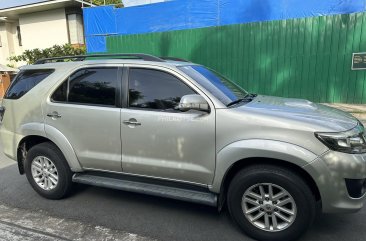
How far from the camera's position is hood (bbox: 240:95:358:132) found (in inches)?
121

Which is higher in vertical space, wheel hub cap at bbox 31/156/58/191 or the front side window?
the front side window

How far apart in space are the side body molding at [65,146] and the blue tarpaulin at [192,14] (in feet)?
33.9

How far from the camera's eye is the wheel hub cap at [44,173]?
14.2 ft

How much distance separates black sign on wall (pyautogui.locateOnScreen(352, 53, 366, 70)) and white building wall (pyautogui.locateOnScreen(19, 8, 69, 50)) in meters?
16.7

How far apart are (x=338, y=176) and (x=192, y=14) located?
11778 millimetres

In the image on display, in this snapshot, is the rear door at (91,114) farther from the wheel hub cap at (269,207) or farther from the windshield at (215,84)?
the wheel hub cap at (269,207)

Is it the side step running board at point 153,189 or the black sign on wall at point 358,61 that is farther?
the black sign on wall at point 358,61

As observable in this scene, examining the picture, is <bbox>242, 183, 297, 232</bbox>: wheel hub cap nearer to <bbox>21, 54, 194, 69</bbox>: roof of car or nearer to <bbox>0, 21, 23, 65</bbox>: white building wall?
<bbox>21, 54, 194, 69</bbox>: roof of car

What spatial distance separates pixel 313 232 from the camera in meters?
3.43

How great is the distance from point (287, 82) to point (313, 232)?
8294 mm

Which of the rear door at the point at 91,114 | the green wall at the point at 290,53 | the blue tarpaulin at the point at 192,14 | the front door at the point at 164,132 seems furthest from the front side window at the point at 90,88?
the blue tarpaulin at the point at 192,14

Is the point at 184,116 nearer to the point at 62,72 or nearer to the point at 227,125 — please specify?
the point at 227,125

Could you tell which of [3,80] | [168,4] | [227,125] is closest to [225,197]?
[227,125]

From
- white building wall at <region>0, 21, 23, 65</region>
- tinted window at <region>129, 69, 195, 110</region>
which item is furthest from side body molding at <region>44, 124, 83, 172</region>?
white building wall at <region>0, 21, 23, 65</region>
